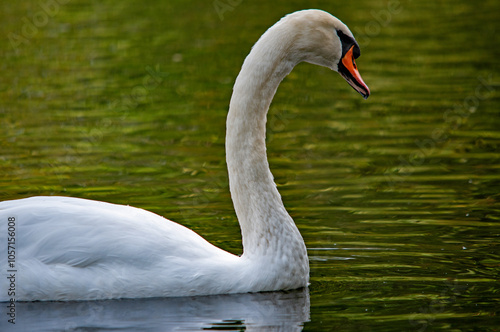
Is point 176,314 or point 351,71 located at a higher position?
point 351,71

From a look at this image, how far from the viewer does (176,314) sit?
6.67 metres

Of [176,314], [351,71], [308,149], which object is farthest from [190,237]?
[308,149]

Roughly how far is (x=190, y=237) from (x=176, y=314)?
691 millimetres

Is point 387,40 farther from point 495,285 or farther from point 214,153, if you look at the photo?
point 495,285

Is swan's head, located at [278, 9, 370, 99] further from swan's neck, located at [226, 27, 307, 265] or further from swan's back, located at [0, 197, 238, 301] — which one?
swan's back, located at [0, 197, 238, 301]

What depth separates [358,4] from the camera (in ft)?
77.4

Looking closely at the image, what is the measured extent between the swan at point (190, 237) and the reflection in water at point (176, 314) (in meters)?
0.08

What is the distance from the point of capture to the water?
22.4 ft

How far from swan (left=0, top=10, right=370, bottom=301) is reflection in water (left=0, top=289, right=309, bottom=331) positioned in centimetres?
8

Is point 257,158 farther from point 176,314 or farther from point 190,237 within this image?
point 176,314

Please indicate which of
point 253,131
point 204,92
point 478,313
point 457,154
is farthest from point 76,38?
point 478,313

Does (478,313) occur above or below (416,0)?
below

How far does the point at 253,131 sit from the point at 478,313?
210 cm

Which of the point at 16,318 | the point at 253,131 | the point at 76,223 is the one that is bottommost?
the point at 16,318
